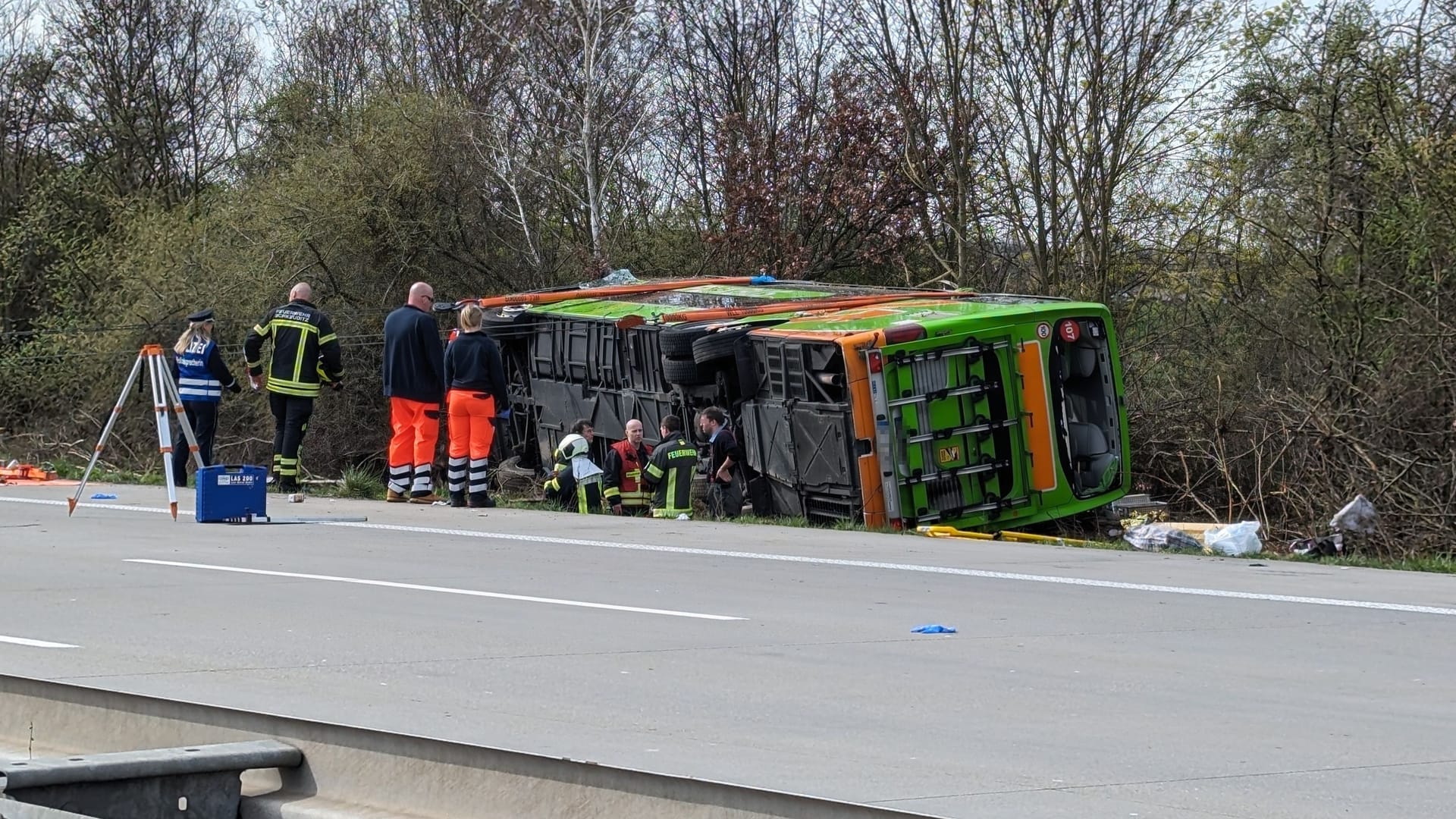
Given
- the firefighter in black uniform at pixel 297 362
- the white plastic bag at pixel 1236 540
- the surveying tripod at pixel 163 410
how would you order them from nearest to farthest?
the surveying tripod at pixel 163 410, the white plastic bag at pixel 1236 540, the firefighter in black uniform at pixel 297 362

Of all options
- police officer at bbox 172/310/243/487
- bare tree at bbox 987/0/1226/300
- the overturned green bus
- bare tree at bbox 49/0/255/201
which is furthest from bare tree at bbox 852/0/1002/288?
bare tree at bbox 49/0/255/201

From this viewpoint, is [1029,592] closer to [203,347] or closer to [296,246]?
[203,347]

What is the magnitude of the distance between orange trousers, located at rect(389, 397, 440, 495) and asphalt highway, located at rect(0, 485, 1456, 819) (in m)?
3.63

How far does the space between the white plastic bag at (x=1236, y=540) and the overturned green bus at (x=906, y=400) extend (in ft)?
5.22

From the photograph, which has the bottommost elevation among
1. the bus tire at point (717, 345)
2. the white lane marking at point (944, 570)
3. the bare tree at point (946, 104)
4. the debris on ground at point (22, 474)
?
the white lane marking at point (944, 570)

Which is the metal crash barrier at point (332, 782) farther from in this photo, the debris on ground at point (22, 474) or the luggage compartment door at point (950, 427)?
the debris on ground at point (22, 474)

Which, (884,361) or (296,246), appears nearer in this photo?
(884,361)

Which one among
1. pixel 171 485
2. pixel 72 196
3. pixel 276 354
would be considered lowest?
pixel 171 485

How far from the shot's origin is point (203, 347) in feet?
56.0

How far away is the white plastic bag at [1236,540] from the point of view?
14064 millimetres

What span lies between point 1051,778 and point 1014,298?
1196 cm

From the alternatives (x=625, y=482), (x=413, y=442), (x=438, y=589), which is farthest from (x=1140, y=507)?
(x=438, y=589)

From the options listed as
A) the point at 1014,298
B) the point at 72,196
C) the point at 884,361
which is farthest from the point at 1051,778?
the point at 72,196

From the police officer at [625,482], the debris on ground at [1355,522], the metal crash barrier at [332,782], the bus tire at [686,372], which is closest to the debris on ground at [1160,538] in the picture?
the debris on ground at [1355,522]
